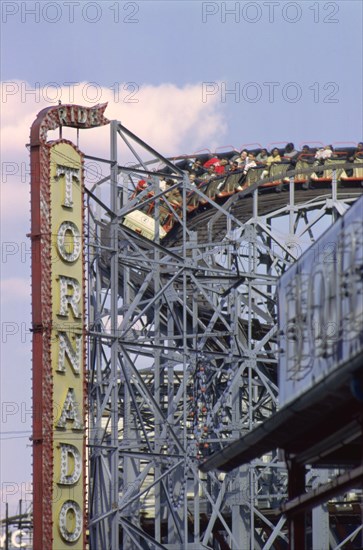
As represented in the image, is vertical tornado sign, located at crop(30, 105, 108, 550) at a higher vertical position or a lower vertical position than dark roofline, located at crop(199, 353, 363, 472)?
higher

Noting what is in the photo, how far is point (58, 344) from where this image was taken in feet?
164

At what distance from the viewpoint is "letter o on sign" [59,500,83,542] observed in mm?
49156

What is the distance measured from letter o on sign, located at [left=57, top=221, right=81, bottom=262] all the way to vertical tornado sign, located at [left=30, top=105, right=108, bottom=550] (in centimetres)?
3

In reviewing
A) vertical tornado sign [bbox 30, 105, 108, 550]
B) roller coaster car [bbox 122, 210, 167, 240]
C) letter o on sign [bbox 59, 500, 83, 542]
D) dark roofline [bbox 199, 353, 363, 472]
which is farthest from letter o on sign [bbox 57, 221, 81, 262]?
dark roofline [bbox 199, 353, 363, 472]

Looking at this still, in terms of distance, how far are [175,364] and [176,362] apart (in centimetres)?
63

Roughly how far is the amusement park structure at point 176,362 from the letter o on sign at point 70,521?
1.17m

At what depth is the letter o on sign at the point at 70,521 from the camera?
4916 centimetres

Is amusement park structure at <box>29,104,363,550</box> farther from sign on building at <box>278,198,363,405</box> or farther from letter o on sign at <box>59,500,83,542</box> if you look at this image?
sign on building at <box>278,198,363,405</box>

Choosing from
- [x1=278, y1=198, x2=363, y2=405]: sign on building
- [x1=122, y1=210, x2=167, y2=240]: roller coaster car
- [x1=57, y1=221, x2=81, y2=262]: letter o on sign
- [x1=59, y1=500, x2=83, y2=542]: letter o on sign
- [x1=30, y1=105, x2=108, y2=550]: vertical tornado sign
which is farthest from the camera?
[x1=122, y1=210, x2=167, y2=240]: roller coaster car

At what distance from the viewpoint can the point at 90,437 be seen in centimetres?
5234

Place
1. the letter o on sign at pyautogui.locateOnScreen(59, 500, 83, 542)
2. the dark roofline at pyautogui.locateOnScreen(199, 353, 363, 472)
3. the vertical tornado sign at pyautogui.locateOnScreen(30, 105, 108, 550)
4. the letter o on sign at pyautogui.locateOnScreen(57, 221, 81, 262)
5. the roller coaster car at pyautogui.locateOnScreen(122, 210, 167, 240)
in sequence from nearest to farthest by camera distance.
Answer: the dark roofline at pyautogui.locateOnScreen(199, 353, 363, 472) → the letter o on sign at pyautogui.locateOnScreen(59, 500, 83, 542) → the vertical tornado sign at pyautogui.locateOnScreen(30, 105, 108, 550) → the letter o on sign at pyautogui.locateOnScreen(57, 221, 81, 262) → the roller coaster car at pyautogui.locateOnScreen(122, 210, 167, 240)

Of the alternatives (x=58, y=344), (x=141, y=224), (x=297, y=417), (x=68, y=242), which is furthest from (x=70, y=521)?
(x=297, y=417)

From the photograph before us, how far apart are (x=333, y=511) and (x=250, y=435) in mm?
33438

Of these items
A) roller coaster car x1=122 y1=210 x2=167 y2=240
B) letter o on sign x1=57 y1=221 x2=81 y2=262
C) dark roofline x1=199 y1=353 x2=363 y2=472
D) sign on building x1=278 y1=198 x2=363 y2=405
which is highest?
roller coaster car x1=122 y1=210 x2=167 y2=240
